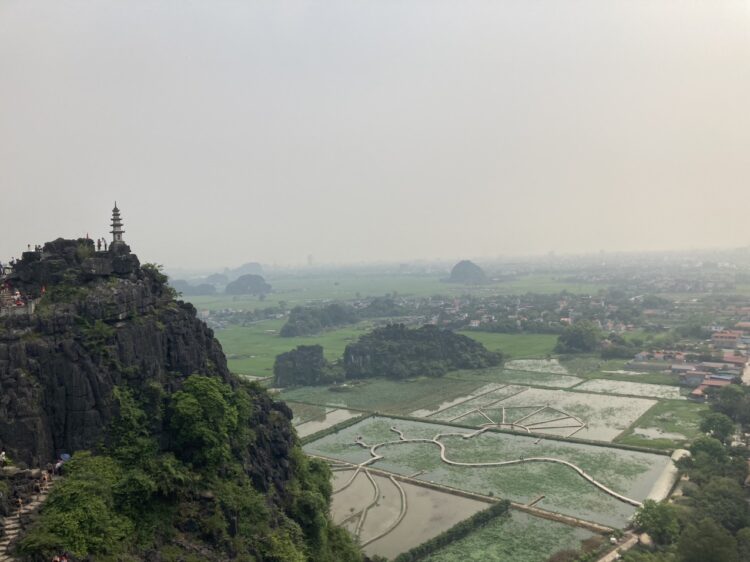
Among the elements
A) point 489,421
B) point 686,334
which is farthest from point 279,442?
point 686,334

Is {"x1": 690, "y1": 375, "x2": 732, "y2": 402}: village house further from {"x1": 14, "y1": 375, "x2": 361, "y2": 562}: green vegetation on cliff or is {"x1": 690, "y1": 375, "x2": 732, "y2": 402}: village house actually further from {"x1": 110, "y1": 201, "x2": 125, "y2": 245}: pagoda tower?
{"x1": 110, "y1": 201, "x2": 125, "y2": 245}: pagoda tower

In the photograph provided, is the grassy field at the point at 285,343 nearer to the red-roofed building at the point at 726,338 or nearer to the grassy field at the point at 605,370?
the grassy field at the point at 605,370

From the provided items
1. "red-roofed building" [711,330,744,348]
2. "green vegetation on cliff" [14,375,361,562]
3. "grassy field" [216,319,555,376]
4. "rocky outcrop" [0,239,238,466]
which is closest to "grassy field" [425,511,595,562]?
"green vegetation on cliff" [14,375,361,562]

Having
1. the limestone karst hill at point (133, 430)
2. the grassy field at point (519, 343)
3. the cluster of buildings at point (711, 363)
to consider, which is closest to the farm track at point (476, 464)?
the limestone karst hill at point (133, 430)

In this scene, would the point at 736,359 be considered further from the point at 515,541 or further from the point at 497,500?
the point at 515,541

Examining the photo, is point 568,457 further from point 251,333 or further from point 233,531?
point 251,333

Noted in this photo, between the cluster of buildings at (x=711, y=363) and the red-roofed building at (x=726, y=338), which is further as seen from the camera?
the red-roofed building at (x=726, y=338)
